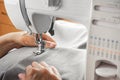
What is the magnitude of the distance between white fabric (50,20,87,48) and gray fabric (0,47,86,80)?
250mm

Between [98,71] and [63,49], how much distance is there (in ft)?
1.19

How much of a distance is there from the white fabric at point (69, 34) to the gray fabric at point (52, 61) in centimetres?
25

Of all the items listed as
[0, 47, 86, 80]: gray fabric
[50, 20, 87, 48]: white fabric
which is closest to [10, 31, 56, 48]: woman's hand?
[0, 47, 86, 80]: gray fabric

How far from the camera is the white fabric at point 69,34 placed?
1.28m

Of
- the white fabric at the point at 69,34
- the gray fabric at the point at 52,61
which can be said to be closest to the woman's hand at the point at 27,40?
the gray fabric at the point at 52,61

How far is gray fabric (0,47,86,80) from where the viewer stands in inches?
33.2

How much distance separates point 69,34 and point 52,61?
18.2 inches

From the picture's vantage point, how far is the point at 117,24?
2.05 feet

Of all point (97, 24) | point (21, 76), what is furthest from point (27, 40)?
point (97, 24)

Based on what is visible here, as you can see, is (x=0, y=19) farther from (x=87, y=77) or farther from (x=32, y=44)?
(x=87, y=77)

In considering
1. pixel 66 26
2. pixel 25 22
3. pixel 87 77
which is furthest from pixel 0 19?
pixel 87 77

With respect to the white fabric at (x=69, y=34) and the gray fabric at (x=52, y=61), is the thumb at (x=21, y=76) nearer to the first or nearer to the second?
the gray fabric at (x=52, y=61)

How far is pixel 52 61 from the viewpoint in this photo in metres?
0.94

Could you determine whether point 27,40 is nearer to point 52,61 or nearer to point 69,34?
point 52,61
